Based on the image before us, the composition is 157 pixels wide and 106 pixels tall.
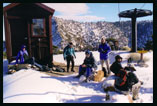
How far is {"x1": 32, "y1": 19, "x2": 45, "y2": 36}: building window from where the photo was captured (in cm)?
727

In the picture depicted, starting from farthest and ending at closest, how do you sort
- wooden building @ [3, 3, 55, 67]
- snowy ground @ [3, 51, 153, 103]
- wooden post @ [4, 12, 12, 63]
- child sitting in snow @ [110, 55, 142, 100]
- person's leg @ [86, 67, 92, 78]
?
wooden building @ [3, 3, 55, 67]
wooden post @ [4, 12, 12, 63]
person's leg @ [86, 67, 92, 78]
child sitting in snow @ [110, 55, 142, 100]
snowy ground @ [3, 51, 153, 103]

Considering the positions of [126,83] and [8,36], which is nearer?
[126,83]

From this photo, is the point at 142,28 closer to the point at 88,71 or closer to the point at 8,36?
the point at 88,71

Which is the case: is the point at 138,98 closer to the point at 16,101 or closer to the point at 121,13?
the point at 16,101

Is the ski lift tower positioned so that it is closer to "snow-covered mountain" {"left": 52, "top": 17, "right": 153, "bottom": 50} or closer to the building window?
the building window

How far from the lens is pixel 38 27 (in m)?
7.38

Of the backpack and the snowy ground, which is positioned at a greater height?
the backpack

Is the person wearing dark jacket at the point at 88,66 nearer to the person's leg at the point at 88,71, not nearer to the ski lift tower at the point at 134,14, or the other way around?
the person's leg at the point at 88,71

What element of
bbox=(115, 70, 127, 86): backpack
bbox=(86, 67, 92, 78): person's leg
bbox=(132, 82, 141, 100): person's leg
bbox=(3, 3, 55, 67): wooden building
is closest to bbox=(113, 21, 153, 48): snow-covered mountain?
bbox=(3, 3, 55, 67): wooden building

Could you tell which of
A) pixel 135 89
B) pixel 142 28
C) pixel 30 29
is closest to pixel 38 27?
pixel 30 29

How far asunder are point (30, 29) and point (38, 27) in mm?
449

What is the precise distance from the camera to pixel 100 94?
4531 millimetres

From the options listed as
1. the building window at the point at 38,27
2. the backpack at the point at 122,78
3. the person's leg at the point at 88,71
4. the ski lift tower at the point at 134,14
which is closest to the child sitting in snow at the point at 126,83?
the backpack at the point at 122,78

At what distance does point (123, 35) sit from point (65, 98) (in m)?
34.0
